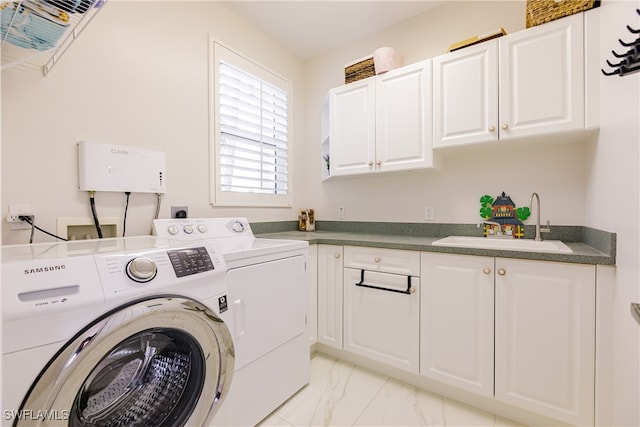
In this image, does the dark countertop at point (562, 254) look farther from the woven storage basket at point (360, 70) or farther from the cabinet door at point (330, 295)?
the woven storage basket at point (360, 70)

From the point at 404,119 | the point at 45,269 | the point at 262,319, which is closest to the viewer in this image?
the point at 45,269

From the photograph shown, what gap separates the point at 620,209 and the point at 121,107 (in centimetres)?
239

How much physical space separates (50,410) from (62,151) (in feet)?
3.83

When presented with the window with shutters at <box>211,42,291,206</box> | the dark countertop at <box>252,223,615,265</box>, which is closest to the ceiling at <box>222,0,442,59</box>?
the window with shutters at <box>211,42,291,206</box>

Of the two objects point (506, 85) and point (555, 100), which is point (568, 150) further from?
point (506, 85)

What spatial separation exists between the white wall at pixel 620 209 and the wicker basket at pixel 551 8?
0.08 metres

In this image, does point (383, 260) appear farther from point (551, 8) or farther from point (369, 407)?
point (551, 8)

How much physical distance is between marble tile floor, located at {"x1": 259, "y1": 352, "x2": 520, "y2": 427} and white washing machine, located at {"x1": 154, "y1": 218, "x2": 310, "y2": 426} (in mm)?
99

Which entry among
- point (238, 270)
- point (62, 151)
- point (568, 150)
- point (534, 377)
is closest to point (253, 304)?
point (238, 270)

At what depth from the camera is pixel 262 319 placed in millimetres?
1465

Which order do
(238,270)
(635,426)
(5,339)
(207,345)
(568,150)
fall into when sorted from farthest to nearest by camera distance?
(568,150), (238,270), (207,345), (635,426), (5,339)

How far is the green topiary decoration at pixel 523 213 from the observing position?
75.3 inches

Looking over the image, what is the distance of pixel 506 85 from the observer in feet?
5.46

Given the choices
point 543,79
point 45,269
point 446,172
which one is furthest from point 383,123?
point 45,269
